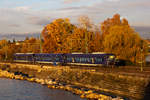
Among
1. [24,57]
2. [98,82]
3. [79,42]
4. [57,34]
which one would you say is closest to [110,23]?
[79,42]

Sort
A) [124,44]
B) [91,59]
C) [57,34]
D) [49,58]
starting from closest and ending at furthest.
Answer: [124,44] → [91,59] → [49,58] → [57,34]

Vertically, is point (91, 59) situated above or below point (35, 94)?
above

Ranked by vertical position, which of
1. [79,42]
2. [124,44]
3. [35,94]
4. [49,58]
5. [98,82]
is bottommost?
[35,94]

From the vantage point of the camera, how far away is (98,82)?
107ft

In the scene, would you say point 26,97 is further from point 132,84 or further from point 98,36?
point 98,36

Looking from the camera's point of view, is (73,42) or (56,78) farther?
(73,42)

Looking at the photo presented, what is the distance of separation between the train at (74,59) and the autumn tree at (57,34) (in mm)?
7118

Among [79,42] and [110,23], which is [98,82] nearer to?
[79,42]

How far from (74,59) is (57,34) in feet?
63.6

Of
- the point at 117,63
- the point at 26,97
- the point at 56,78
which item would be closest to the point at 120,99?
the point at 26,97

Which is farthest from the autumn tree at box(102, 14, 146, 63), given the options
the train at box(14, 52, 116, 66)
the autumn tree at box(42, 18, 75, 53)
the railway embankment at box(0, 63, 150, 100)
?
the autumn tree at box(42, 18, 75, 53)

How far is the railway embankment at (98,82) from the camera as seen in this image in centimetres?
2608

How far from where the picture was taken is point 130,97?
2634 centimetres

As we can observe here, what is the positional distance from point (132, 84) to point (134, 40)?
60.5 ft
